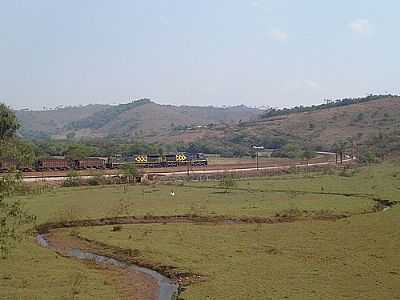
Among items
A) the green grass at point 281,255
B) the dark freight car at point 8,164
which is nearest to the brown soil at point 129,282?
the green grass at point 281,255

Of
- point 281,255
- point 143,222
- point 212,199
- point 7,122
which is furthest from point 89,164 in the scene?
point 281,255

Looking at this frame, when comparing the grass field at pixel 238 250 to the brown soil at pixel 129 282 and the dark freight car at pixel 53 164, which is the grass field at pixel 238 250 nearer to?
the brown soil at pixel 129 282

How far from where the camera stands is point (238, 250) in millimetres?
36062

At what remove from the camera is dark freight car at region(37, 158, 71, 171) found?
→ 341 feet

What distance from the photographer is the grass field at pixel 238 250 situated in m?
27.3

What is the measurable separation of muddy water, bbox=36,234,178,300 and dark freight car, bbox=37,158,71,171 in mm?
62623

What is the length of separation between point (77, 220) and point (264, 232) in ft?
58.7

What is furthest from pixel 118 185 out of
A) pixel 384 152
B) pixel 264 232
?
pixel 384 152

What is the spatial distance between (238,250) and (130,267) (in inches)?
284

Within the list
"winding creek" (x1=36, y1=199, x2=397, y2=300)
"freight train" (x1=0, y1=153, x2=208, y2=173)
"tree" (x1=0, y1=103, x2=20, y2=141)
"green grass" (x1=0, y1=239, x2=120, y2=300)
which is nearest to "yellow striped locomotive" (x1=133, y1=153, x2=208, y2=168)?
"freight train" (x1=0, y1=153, x2=208, y2=173)

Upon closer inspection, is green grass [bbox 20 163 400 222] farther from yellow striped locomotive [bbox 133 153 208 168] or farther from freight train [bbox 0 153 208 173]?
yellow striped locomotive [bbox 133 153 208 168]

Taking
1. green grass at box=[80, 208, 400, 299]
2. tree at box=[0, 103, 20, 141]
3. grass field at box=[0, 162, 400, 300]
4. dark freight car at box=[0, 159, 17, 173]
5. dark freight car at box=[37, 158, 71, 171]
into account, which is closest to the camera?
dark freight car at box=[0, 159, 17, 173]

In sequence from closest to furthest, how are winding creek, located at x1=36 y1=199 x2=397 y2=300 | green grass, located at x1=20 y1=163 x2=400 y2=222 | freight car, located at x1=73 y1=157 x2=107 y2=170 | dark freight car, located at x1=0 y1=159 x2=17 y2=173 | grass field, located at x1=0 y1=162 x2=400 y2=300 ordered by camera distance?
dark freight car, located at x1=0 y1=159 x2=17 y2=173, grass field, located at x1=0 y1=162 x2=400 y2=300, winding creek, located at x1=36 y1=199 x2=397 y2=300, green grass, located at x1=20 y1=163 x2=400 y2=222, freight car, located at x1=73 y1=157 x2=107 y2=170

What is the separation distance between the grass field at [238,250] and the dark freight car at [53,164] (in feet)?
125
